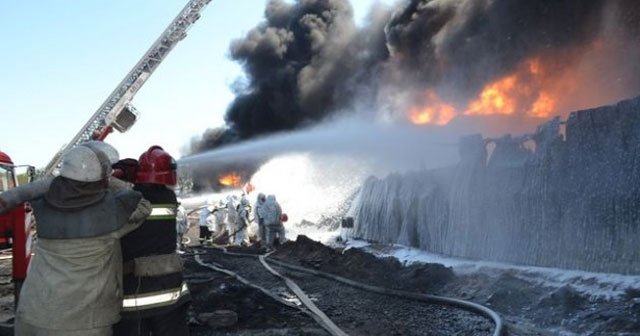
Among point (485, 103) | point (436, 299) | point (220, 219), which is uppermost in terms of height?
point (485, 103)

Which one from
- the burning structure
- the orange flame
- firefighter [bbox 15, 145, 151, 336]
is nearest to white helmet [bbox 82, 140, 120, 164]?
firefighter [bbox 15, 145, 151, 336]

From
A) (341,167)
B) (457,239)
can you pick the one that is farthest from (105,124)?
(457,239)

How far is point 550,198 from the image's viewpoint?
6914 mm

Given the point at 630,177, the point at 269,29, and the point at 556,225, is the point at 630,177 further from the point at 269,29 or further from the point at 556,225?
the point at 269,29

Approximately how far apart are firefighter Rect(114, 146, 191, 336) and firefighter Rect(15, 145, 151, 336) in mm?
193

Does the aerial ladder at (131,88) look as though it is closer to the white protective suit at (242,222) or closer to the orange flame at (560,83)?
the white protective suit at (242,222)

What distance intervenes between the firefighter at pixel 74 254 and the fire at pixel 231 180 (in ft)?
86.3

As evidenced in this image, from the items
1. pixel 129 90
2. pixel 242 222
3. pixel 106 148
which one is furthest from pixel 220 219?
pixel 106 148

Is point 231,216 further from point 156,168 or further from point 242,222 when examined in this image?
point 156,168

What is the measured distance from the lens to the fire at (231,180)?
2913 centimetres

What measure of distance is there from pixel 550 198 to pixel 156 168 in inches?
218

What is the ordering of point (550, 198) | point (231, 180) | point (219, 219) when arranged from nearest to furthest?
point (550, 198) < point (219, 219) < point (231, 180)

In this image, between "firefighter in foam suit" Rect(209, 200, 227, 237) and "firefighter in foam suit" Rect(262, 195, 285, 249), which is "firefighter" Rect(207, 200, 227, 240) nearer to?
"firefighter in foam suit" Rect(209, 200, 227, 237)

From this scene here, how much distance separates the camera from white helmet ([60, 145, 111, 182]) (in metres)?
2.74
